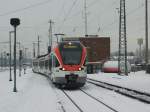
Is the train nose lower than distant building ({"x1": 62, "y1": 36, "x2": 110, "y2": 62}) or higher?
lower

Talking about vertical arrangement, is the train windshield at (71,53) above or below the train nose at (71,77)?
above

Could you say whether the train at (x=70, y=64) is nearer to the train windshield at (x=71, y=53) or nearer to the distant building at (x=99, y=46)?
the train windshield at (x=71, y=53)

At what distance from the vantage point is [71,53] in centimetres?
2959

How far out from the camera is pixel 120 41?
54.3 m

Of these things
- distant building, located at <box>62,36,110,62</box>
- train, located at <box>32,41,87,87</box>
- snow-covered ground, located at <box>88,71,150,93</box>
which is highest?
distant building, located at <box>62,36,110,62</box>

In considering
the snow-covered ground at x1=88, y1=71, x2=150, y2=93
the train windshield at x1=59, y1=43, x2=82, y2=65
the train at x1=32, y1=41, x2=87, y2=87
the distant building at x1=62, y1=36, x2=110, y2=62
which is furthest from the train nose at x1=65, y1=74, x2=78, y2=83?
the distant building at x1=62, y1=36, x2=110, y2=62

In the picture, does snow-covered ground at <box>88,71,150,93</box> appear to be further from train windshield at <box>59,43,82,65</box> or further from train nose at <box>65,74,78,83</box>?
train windshield at <box>59,43,82,65</box>

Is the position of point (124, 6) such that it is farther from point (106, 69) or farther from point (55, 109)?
point (55, 109)

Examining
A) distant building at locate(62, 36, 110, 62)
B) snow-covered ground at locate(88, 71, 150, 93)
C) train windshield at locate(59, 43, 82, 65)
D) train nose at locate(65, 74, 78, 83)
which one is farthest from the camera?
distant building at locate(62, 36, 110, 62)

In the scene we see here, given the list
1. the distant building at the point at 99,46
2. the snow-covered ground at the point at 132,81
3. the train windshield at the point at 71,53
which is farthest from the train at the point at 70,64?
the distant building at the point at 99,46

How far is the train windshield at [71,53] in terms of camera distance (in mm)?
29250

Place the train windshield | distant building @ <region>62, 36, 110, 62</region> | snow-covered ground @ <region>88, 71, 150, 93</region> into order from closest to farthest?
1. the train windshield
2. snow-covered ground @ <region>88, 71, 150, 93</region>
3. distant building @ <region>62, 36, 110, 62</region>

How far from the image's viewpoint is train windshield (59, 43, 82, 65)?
29.2 m

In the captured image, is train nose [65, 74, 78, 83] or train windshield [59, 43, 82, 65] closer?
train nose [65, 74, 78, 83]
